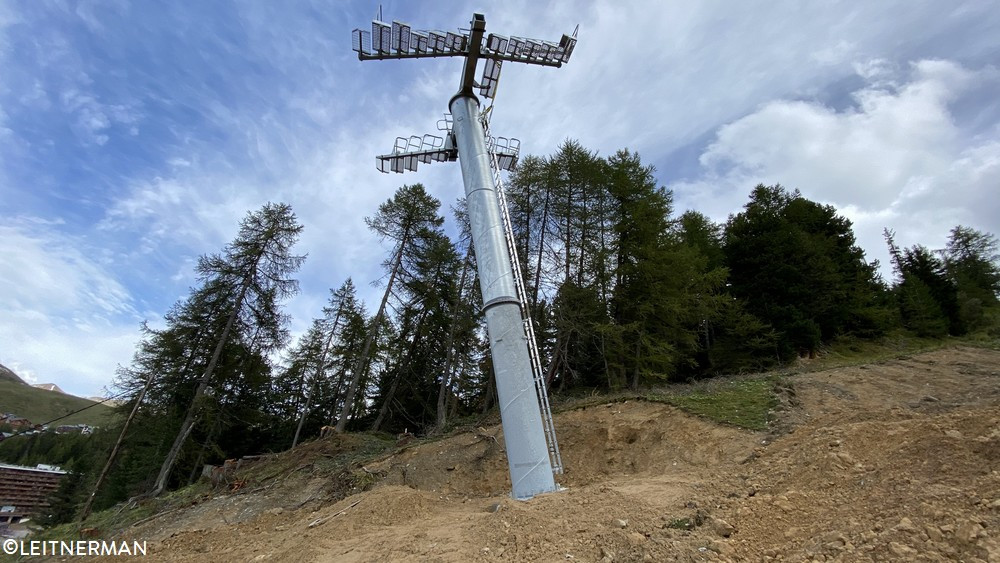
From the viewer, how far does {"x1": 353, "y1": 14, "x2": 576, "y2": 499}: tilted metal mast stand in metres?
7.75

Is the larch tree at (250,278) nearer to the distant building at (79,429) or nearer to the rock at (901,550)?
the rock at (901,550)

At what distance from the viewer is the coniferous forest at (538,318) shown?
1969 centimetres

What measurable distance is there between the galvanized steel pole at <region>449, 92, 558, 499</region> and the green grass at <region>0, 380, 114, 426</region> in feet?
603

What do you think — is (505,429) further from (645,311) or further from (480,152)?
(645,311)

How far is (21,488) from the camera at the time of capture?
45.4m

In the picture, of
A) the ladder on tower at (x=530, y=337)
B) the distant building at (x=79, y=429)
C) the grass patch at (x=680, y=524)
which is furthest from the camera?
the distant building at (x=79, y=429)

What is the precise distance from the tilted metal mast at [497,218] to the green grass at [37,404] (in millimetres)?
183100

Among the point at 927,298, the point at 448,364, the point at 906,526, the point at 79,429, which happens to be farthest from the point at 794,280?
the point at 79,429

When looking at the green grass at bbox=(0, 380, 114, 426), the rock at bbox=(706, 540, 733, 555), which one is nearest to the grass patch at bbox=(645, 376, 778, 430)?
the rock at bbox=(706, 540, 733, 555)

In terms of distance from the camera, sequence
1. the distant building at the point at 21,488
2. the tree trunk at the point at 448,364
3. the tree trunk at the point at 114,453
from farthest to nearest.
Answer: the distant building at the point at 21,488
the tree trunk at the point at 448,364
the tree trunk at the point at 114,453

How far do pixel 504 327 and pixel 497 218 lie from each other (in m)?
2.41

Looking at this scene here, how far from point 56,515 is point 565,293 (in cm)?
3998

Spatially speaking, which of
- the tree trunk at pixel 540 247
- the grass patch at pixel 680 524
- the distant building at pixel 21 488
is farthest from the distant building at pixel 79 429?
the grass patch at pixel 680 524

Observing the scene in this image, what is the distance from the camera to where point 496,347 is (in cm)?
831
